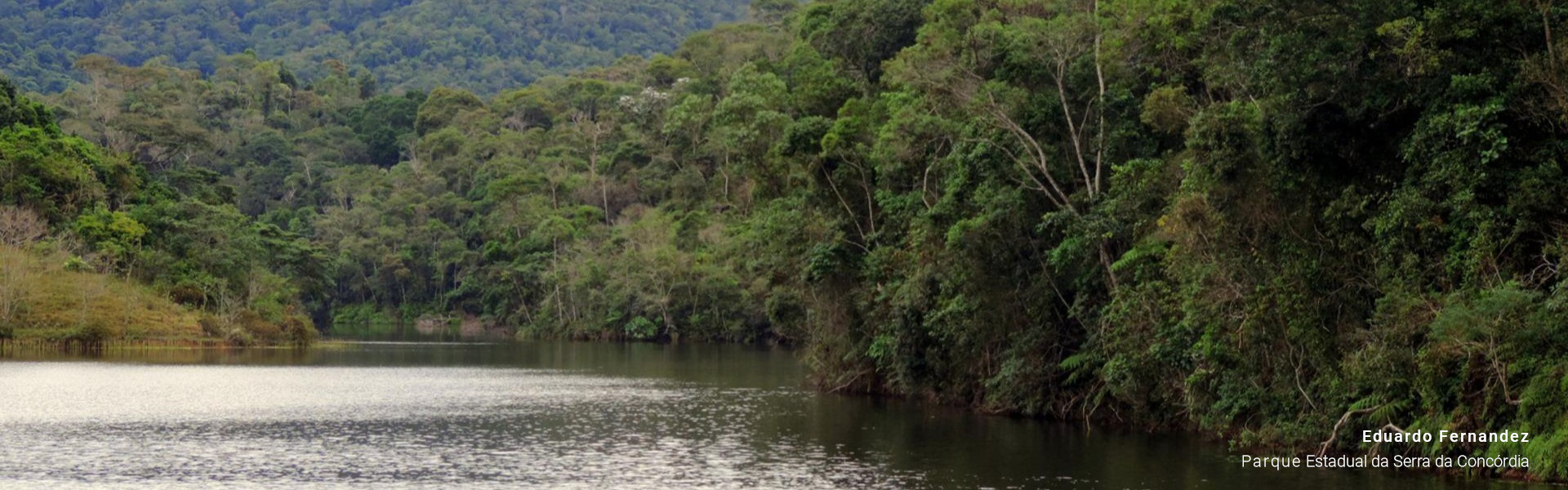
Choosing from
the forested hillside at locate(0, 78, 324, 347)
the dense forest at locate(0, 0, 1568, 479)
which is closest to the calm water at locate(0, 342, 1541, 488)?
the dense forest at locate(0, 0, 1568, 479)

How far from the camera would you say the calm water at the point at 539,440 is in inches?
961

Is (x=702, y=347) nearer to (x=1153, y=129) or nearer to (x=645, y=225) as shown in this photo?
(x=645, y=225)

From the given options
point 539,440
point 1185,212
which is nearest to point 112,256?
point 539,440

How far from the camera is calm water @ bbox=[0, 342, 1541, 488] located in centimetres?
2442

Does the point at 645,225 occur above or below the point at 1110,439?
above

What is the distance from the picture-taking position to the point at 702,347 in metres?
80.8

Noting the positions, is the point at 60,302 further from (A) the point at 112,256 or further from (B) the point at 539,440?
(B) the point at 539,440

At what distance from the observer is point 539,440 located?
103 feet

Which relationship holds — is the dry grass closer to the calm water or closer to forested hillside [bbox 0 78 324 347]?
forested hillside [bbox 0 78 324 347]

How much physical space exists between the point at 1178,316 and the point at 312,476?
16221 millimetres

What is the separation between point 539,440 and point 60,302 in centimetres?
4468

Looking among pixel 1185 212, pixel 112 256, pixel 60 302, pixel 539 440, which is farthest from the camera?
pixel 112 256

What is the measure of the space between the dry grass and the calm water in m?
15.3

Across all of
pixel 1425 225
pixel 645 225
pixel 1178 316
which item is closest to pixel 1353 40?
pixel 1425 225
